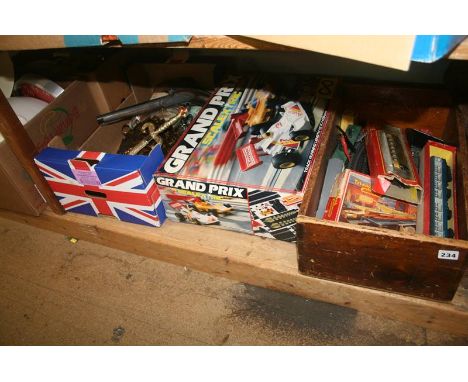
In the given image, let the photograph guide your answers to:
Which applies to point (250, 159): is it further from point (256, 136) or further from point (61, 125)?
point (61, 125)

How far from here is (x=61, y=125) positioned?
3.46 feet

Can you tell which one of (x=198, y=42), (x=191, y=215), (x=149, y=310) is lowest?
(x=149, y=310)

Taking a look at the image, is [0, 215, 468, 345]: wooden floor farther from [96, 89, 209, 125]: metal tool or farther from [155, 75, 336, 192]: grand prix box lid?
[96, 89, 209, 125]: metal tool

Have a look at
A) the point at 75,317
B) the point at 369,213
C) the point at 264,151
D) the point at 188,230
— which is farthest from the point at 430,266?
the point at 75,317

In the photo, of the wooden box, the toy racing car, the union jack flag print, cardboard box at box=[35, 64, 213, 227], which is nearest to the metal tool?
cardboard box at box=[35, 64, 213, 227]

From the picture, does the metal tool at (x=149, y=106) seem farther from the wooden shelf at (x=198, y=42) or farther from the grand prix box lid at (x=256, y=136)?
the wooden shelf at (x=198, y=42)

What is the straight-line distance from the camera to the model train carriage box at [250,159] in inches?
30.6

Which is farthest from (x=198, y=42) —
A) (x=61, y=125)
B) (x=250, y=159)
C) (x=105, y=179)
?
(x=61, y=125)

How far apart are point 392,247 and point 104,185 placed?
2.27 ft

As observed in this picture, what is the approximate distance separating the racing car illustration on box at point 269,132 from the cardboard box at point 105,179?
189 millimetres

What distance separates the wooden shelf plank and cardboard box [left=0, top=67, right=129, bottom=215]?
10 cm

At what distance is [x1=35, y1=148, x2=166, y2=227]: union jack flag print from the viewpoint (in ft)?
2.75
